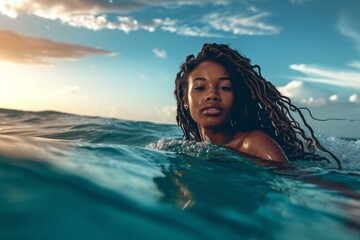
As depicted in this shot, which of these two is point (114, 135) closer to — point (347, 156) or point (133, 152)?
point (347, 156)

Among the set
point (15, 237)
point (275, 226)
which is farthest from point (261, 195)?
point (15, 237)

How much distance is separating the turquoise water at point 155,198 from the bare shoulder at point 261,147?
305mm

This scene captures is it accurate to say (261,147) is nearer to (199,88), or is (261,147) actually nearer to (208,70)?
(199,88)

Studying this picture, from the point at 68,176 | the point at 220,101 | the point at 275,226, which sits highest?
the point at 220,101

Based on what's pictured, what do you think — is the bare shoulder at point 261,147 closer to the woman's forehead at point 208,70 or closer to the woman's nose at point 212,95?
the woman's nose at point 212,95

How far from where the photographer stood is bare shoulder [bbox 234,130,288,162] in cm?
367

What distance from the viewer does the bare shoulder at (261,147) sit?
3.67 metres

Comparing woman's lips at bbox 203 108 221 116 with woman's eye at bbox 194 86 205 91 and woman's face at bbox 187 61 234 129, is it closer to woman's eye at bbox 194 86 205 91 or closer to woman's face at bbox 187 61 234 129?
woman's face at bbox 187 61 234 129

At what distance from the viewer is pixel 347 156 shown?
671 cm

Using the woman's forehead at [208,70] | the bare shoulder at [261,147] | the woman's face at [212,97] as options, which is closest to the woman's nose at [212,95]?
the woman's face at [212,97]

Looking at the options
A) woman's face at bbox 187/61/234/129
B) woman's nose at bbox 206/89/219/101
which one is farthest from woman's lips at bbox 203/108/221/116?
woman's nose at bbox 206/89/219/101

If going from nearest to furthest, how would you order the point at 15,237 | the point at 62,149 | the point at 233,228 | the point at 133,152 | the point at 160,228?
1. the point at 15,237
2. the point at 160,228
3. the point at 233,228
4. the point at 62,149
5. the point at 133,152

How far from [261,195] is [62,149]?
174 cm

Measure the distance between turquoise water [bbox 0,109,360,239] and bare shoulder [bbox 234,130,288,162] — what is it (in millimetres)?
305
